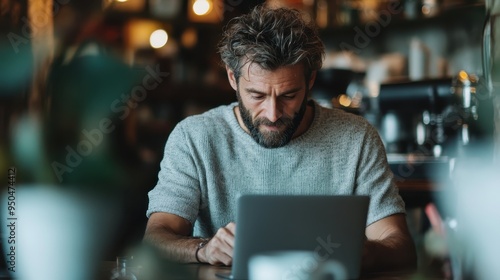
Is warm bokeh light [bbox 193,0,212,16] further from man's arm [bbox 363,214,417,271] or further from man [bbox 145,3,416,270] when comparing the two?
man's arm [bbox 363,214,417,271]

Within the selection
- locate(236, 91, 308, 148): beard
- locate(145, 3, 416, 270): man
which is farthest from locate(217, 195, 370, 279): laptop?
locate(236, 91, 308, 148): beard

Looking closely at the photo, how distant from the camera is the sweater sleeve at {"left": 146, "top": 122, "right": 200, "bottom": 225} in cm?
227

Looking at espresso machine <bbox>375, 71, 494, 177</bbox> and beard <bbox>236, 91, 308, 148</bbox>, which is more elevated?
espresso machine <bbox>375, 71, 494, 177</bbox>

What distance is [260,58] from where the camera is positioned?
224 cm

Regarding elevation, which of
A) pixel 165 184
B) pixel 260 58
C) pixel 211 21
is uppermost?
pixel 211 21

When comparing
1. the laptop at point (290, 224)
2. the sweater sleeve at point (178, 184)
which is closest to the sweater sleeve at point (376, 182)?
the sweater sleeve at point (178, 184)

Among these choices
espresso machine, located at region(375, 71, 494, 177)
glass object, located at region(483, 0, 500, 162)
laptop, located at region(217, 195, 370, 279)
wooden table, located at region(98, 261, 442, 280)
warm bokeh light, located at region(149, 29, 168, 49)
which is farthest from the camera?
warm bokeh light, located at region(149, 29, 168, 49)

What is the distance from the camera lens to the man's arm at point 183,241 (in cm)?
183

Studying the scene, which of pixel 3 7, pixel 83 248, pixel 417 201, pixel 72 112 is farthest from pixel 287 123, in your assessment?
pixel 72 112

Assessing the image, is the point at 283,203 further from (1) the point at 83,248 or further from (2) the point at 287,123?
(1) the point at 83,248

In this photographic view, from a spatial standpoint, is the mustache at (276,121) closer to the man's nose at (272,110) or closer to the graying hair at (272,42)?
the man's nose at (272,110)

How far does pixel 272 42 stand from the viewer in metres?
2.25

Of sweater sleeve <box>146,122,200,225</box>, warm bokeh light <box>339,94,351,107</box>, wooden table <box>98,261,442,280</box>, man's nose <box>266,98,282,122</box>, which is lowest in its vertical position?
wooden table <box>98,261,442,280</box>

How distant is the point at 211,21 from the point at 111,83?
35.8 inches
